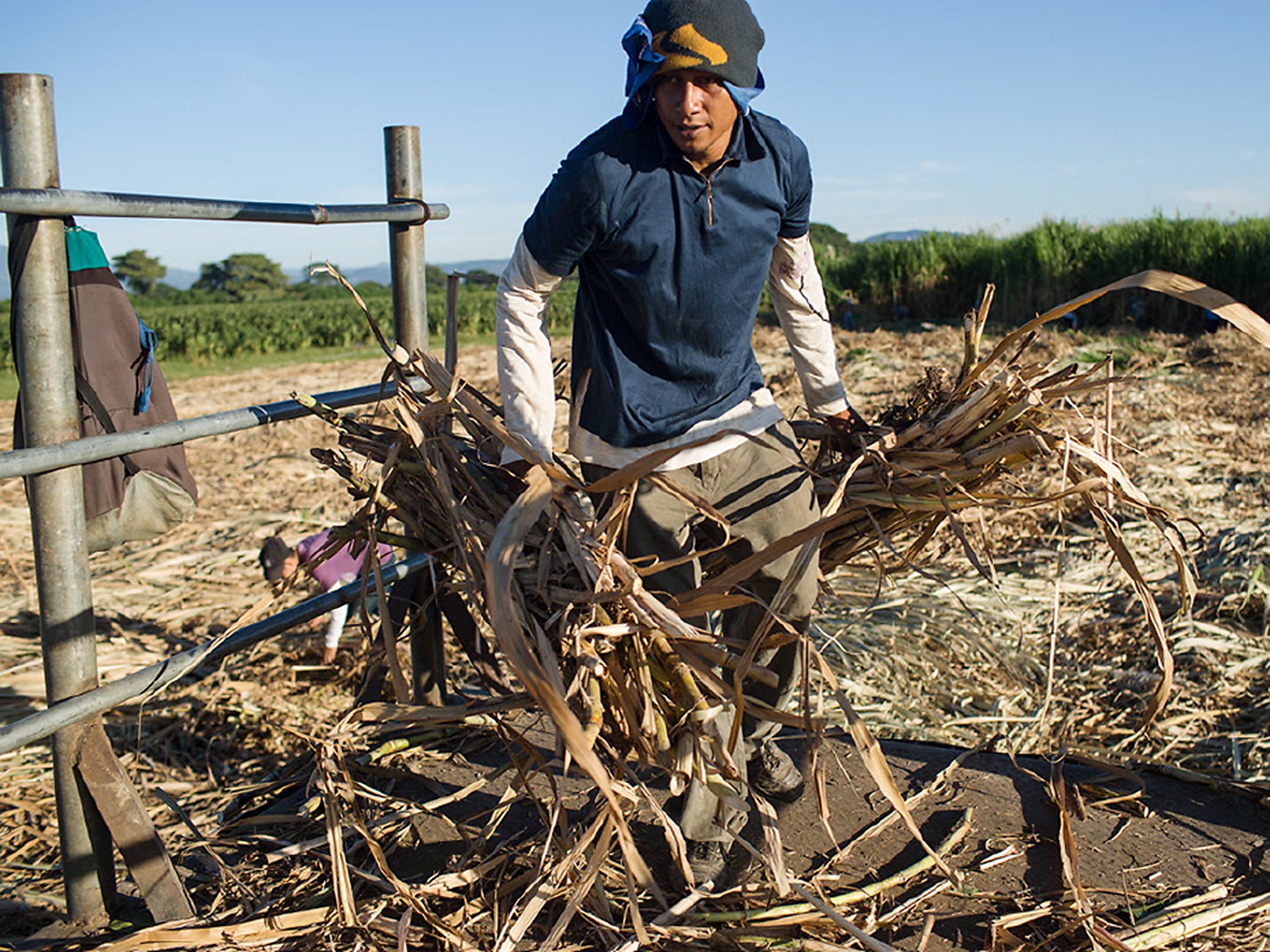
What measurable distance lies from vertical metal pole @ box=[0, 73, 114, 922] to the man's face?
44.7 inches

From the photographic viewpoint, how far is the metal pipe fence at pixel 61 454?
186cm

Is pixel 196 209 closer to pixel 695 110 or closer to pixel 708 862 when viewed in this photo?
pixel 695 110

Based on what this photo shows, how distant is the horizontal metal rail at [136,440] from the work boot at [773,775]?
1229 mm

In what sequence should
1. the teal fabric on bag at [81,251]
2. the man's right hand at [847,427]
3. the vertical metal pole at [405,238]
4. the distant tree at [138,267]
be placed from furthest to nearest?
the distant tree at [138,267] < the vertical metal pole at [405,238] < the man's right hand at [847,427] < the teal fabric on bag at [81,251]

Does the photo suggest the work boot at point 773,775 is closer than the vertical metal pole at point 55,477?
No

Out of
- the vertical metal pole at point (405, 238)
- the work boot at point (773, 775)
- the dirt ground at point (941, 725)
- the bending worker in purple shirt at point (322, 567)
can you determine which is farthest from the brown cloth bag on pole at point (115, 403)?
the work boot at point (773, 775)

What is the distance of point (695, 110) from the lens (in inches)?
80.7

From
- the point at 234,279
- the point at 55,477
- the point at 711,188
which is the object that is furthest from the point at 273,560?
the point at 234,279

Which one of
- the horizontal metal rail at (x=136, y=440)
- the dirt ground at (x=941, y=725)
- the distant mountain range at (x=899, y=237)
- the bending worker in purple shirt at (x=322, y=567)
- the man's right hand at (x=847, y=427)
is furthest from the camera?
the distant mountain range at (x=899, y=237)

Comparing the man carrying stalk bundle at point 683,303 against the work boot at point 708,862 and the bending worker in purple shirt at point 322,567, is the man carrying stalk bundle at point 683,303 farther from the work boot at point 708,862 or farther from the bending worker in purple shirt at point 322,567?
the bending worker in purple shirt at point 322,567

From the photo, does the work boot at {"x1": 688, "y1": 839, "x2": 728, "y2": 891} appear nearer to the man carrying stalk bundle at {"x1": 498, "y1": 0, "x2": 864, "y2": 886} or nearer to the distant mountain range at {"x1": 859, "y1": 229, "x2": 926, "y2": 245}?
the man carrying stalk bundle at {"x1": 498, "y1": 0, "x2": 864, "y2": 886}

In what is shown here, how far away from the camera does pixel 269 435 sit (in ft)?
28.9

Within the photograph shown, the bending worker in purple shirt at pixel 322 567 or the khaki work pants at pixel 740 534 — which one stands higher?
the khaki work pants at pixel 740 534

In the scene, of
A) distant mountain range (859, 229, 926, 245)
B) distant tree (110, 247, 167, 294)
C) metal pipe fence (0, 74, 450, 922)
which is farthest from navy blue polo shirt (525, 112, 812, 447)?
distant tree (110, 247, 167, 294)
